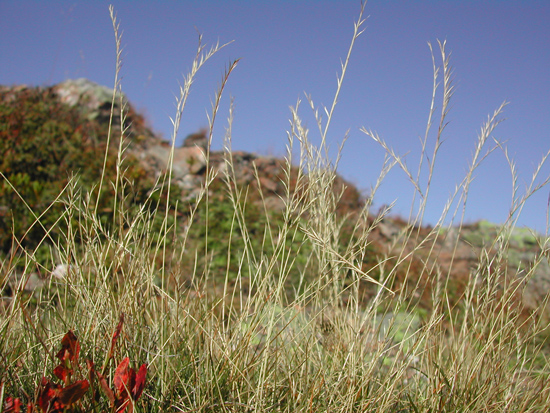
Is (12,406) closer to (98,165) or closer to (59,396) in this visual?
(59,396)

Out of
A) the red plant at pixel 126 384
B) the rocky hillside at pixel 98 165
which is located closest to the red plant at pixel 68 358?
the red plant at pixel 126 384

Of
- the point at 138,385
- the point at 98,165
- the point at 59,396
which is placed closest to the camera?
the point at 59,396

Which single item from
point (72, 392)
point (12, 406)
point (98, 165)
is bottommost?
point (12, 406)

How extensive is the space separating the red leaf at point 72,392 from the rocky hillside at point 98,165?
2.81 metres

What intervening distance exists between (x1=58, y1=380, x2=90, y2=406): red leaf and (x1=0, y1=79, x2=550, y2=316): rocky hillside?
9.22 ft

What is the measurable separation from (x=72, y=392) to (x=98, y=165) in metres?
5.50

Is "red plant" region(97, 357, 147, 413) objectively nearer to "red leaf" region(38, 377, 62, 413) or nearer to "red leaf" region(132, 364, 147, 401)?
"red leaf" region(132, 364, 147, 401)

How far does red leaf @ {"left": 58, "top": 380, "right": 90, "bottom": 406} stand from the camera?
0.91m

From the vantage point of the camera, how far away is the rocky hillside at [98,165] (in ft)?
16.4

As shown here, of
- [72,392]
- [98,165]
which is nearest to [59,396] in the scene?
[72,392]

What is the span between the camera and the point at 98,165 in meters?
5.93

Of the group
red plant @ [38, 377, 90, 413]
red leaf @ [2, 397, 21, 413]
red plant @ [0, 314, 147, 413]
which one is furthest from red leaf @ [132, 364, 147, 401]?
red leaf @ [2, 397, 21, 413]

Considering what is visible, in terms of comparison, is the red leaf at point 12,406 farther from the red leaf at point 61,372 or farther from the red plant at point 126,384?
the red plant at point 126,384

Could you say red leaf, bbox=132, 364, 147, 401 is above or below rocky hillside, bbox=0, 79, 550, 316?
below
